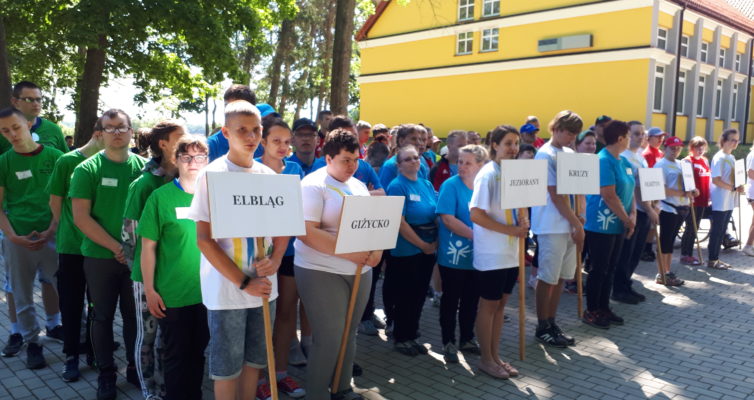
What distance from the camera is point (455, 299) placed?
524cm

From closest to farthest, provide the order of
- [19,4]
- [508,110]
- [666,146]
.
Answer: [666,146]
[19,4]
[508,110]

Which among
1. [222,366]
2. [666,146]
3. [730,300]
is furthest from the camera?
[666,146]

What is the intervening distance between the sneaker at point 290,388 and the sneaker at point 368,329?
151cm

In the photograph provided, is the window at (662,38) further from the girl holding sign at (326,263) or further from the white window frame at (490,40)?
the girl holding sign at (326,263)

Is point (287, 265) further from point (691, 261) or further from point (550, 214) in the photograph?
point (691, 261)

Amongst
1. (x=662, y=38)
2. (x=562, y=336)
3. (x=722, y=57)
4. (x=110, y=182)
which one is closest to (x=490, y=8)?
(x=662, y=38)

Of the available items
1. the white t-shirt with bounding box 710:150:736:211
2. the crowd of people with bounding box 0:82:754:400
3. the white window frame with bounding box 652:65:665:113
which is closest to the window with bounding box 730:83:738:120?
the white window frame with bounding box 652:65:665:113

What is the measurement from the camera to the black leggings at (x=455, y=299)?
5156mm

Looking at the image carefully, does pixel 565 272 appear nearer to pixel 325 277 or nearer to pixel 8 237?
pixel 325 277

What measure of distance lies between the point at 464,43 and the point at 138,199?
86.2 ft

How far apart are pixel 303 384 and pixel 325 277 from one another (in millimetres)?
1184

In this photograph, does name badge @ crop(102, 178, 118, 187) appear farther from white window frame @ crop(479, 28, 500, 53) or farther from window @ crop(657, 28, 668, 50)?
white window frame @ crop(479, 28, 500, 53)

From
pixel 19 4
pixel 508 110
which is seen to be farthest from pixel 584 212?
pixel 508 110

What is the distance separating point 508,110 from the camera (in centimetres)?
2609
